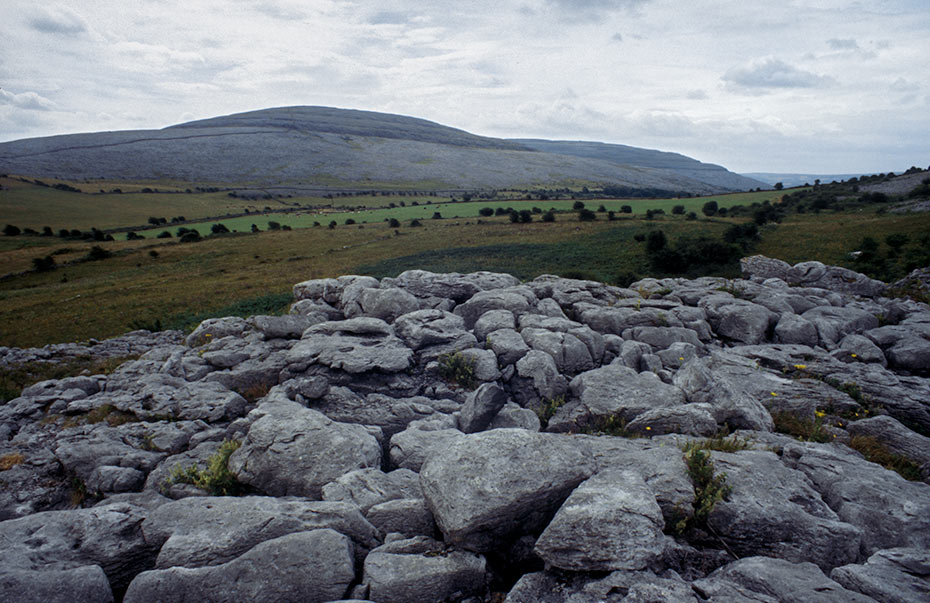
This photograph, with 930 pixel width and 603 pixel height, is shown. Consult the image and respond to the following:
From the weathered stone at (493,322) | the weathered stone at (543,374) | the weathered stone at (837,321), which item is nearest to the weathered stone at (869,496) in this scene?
the weathered stone at (543,374)

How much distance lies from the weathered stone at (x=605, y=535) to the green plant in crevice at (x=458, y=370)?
8.25m

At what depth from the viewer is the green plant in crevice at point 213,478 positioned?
995 centimetres

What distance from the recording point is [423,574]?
661cm

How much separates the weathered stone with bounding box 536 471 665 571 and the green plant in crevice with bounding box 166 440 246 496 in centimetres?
736

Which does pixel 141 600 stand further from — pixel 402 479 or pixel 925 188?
pixel 925 188

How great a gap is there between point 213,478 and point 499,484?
6950mm

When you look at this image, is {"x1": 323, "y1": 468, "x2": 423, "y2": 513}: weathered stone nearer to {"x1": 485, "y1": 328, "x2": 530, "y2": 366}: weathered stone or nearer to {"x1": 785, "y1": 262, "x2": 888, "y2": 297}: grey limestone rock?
{"x1": 485, "y1": 328, "x2": 530, "y2": 366}: weathered stone

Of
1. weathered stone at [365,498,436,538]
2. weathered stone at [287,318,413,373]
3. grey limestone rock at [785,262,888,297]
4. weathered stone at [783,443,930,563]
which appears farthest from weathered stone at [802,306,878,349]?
weathered stone at [365,498,436,538]

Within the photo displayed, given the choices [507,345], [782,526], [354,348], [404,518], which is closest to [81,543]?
[404,518]

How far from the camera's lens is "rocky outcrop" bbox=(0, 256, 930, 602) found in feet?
21.3

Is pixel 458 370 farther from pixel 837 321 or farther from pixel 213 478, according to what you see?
pixel 837 321

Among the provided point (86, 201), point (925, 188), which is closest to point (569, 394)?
point (925, 188)

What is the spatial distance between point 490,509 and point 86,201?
15840cm

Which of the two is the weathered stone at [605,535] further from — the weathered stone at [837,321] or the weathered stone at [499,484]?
the weathered stone at [837,321]
